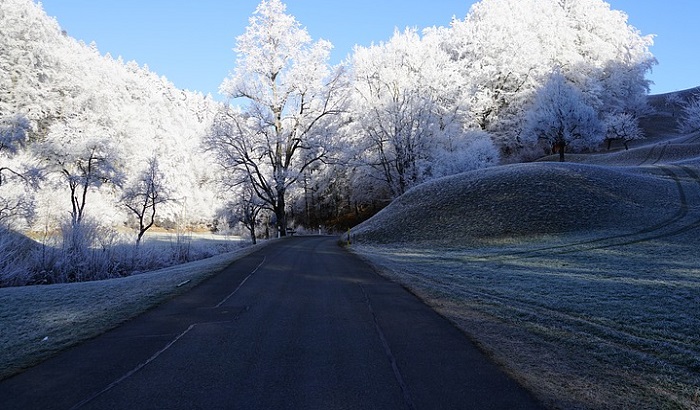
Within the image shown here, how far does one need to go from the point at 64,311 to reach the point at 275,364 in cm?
570

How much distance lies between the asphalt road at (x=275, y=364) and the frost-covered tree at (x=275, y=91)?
969 inches

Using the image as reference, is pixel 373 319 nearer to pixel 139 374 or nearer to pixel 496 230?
pixel 139 374

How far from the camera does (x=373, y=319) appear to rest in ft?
22.8

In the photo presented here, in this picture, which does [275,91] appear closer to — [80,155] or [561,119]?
[80,155]

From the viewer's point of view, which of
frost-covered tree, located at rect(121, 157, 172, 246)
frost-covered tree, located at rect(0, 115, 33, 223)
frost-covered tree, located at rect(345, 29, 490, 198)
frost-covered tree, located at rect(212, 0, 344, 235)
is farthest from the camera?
frost-covered tree, located at rect(345, 29, 490, 198)

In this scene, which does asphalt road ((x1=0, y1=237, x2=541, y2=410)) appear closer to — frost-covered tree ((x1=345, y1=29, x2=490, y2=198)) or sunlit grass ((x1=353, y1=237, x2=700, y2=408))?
sunlit grass ((x1=353, y1=237, x2=700, y2=408))

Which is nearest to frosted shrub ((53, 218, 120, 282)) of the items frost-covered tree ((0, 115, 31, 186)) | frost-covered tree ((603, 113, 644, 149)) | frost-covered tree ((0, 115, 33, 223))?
frost-covered tree ((0, 115, 33, 223))

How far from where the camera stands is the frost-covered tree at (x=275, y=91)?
1246 inches

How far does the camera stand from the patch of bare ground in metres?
4.65

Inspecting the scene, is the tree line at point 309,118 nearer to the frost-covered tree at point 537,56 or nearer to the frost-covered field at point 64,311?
the frost-covered tree at point 537,56

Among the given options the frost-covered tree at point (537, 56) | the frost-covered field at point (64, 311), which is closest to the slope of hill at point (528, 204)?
the frost-covered field at point (64, 311)

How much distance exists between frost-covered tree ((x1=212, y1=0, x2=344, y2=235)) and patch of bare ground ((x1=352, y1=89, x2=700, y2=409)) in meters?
8.79

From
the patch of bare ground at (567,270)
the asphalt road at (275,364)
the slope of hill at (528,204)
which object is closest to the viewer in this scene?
the asphalt road at (275,364)

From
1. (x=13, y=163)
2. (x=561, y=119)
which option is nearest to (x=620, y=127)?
(x=561, y=119)
